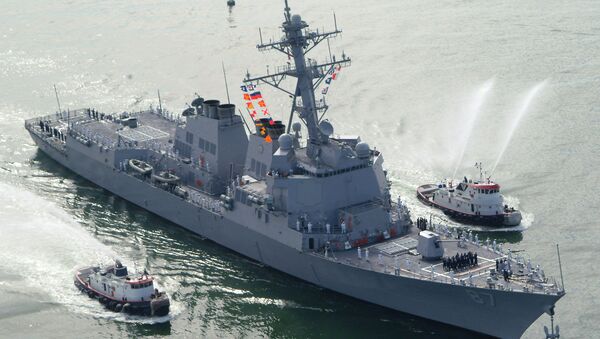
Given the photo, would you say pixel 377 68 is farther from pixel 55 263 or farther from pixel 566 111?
pixel 55 263

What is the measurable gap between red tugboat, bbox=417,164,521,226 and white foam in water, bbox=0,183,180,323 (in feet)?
59.5

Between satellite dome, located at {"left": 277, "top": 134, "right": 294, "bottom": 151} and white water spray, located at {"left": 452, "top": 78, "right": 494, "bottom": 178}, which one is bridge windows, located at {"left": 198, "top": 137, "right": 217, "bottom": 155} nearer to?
satellite dome, located at {"left": 277, "top": 134, "right": 294, "bottom": 151}

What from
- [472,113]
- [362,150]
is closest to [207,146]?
[362,150]

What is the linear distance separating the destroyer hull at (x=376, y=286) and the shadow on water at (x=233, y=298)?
0.45 m

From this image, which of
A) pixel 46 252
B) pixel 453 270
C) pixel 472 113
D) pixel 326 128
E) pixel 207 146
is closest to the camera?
pixel 453 270

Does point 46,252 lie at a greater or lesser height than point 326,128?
lesser

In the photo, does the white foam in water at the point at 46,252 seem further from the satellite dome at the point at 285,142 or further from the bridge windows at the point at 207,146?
the satellite dome at the point at 285,142

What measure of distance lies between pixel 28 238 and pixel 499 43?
41.2 m

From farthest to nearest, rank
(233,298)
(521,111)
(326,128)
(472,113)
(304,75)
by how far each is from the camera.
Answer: (472,113), (521,111), (304,75), (326,128), (233,298)

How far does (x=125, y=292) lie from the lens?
42469mm

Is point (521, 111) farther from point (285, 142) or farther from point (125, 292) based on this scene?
point (125, 292)

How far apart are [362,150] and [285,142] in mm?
3800

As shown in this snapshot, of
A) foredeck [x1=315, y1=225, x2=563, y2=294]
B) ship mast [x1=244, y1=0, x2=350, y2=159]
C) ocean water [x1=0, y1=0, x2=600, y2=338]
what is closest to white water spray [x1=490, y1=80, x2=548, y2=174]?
ocean water [x1=0, y1=0, x2=600, y2=338]

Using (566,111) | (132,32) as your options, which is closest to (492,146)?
(566,111)
